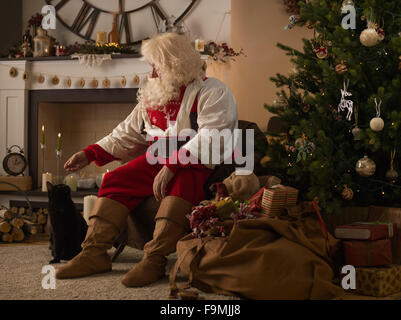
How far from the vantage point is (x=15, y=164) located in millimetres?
4277

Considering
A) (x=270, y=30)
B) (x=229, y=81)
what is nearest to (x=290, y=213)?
(x=229, y=81)

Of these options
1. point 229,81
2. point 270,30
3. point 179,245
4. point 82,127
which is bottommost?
point 179,245

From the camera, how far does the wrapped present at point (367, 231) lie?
218cm

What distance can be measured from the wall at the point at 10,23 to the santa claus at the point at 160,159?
7.57 feet

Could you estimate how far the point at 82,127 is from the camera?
471cm

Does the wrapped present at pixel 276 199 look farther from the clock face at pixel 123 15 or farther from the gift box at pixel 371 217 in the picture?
the clock face at pixel 123 15

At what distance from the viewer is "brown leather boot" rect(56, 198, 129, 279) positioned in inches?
94.0

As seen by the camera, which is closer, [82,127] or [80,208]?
[80,208]

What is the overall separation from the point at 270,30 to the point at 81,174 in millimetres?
1937

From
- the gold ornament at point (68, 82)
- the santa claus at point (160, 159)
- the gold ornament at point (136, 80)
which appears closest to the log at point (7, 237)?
the santa claus at point (160, 159)

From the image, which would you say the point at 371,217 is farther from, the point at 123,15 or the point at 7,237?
the point at 123,15
